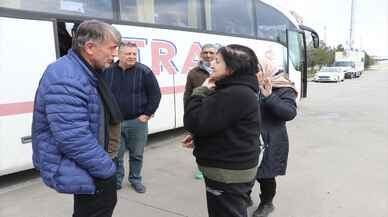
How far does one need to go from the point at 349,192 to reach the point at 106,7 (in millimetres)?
4264

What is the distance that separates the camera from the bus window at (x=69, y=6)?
198 inches

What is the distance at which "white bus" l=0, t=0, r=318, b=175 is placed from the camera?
492cm

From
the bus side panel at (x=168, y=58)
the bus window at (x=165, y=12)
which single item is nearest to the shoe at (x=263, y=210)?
the bus side panel at (x=168, y=58)

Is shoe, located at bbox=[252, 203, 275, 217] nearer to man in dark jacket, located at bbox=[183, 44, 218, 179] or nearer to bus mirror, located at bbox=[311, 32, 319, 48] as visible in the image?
man in dark jacket, located at bbox=[183, 44, 218, 179]

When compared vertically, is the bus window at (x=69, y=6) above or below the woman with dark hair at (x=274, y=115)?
above

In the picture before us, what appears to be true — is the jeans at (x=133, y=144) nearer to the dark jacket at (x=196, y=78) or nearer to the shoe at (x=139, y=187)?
the shoe at (x=139, y=187)

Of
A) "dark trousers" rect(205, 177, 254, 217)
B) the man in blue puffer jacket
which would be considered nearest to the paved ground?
"dark trousers" rect(205, 177, 254, 217)

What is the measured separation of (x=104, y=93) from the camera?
240 centimetres

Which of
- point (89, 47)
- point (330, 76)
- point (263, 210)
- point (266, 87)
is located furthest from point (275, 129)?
point (330, 76)

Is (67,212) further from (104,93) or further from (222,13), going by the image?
(222,13)

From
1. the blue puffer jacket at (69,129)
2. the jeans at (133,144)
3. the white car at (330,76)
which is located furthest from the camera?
the white car at (330,76)

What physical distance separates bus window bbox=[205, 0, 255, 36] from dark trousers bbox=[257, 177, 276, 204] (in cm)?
492

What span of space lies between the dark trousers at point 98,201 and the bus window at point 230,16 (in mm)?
6434

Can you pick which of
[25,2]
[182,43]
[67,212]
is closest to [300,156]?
[182,43]
